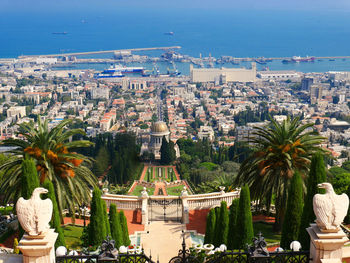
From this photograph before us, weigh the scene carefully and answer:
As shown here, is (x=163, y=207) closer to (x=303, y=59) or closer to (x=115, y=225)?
(x=115, y=225)

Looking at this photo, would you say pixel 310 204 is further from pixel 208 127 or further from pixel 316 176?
pixel 208 127

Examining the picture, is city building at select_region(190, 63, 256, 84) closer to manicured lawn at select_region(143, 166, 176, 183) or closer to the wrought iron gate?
manicured lawn at select_region(143, 166, 176, 183)

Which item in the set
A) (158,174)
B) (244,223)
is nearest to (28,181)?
(244,223)

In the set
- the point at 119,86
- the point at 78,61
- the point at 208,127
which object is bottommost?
the point at 208,127

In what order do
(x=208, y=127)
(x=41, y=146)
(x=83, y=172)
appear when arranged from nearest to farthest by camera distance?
(x=41, y=146)
(x=83, y=172)
(x=208, y=127)

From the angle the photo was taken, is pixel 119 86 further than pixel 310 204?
Yes

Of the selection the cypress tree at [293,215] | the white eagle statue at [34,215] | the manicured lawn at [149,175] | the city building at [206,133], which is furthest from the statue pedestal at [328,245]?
the city building at [206,133]

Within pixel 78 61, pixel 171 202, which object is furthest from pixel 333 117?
pixel 78 61

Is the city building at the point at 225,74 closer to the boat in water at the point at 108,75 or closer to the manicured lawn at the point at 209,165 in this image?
the boat in water at the point at 108,75
